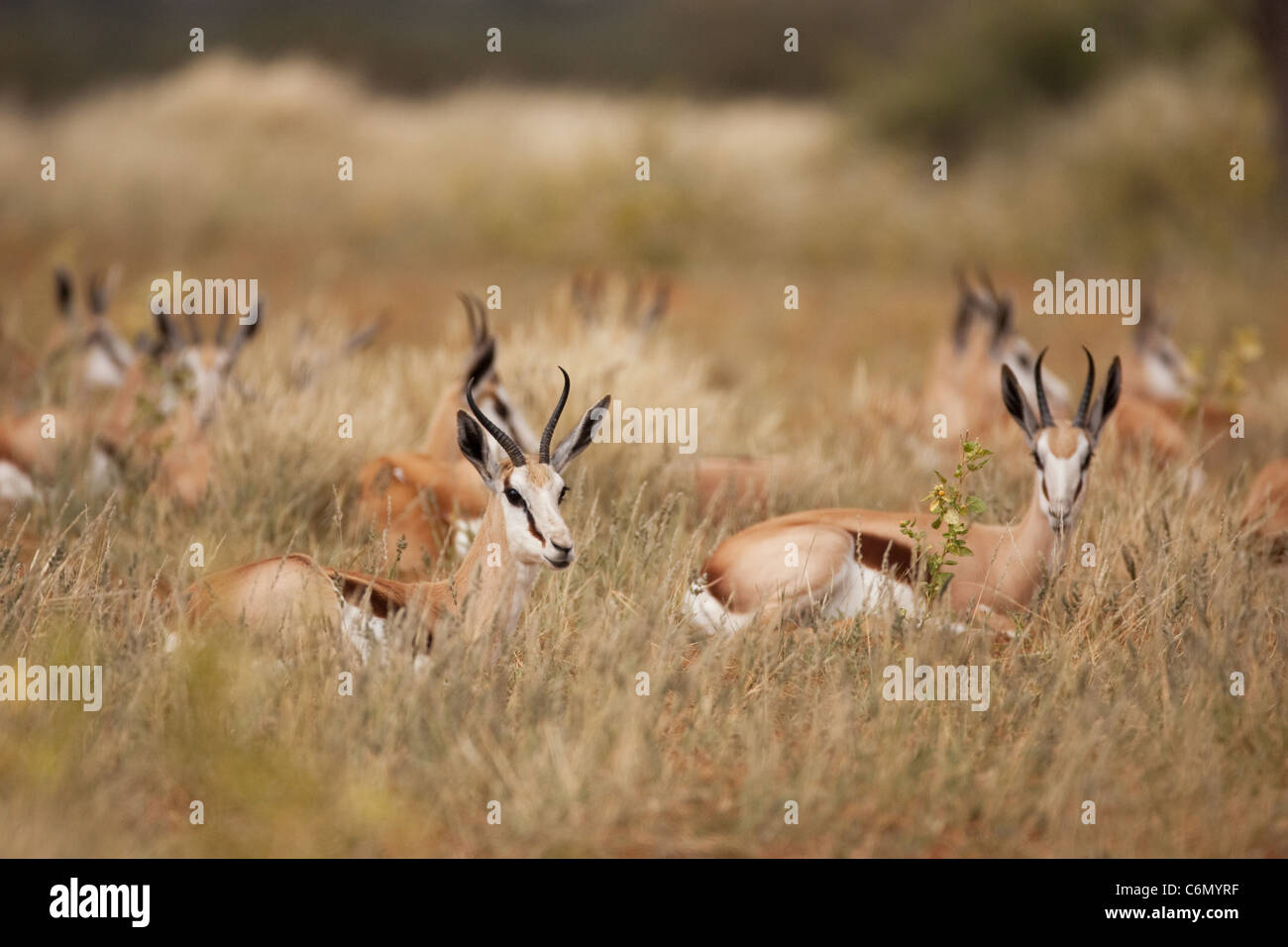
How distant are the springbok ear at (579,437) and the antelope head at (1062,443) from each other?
164 cm

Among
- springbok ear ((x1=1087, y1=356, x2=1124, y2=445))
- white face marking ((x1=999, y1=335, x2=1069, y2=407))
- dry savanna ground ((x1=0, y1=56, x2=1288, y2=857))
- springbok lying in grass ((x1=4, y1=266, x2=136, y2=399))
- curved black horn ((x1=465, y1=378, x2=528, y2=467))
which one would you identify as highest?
springbok lying in grass ((x1=4, y1=266, x2=136, y2=399))

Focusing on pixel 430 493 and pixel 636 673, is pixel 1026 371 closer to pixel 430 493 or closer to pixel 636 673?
pixel 430 493

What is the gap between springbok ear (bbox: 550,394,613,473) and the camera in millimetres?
4824

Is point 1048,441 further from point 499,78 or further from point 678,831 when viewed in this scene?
point 499,78

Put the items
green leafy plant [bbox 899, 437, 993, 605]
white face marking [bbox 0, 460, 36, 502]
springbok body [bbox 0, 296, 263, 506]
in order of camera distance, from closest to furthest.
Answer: green leafy plant [bbox 899, 437, 993, 605], springbok body [bbox 0, 296, 263, 506], white face marking [bbox 0, 460, 36, 502]

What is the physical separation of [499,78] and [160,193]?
9.47 meters

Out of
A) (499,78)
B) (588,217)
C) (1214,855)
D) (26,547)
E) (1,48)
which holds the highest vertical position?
(1,48)

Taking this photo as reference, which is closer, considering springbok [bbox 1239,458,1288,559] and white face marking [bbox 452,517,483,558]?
white face marking [bbox 452,517,483,558]

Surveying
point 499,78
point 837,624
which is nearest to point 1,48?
point 499,78

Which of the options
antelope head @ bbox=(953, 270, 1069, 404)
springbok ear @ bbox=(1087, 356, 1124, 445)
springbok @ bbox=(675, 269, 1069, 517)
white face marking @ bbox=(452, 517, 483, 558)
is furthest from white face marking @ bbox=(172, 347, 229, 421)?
antelope head @ bbox=(953, 270, 1069, 404)

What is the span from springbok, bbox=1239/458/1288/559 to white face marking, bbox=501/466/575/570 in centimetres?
281

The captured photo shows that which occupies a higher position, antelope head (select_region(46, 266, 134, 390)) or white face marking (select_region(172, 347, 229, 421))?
antelope head (select_region(46, 266, 134, 390))

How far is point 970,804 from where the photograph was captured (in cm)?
417

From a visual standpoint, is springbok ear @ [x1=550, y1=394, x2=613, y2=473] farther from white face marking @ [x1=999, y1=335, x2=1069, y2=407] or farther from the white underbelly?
white face marking @ [x1=999, y1=335, x2=1069, y2=407]
